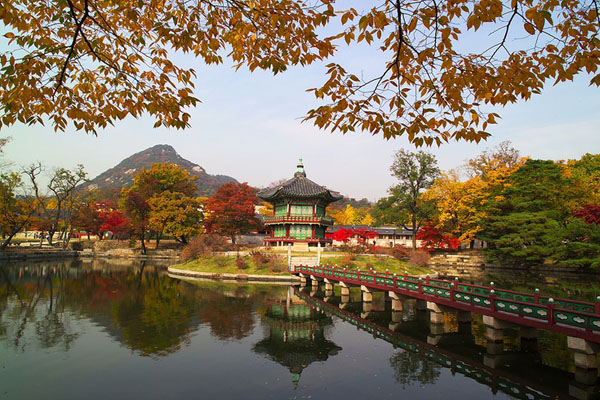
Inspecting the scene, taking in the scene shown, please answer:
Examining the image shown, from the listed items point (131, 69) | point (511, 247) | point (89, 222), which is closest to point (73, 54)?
point (131, 69)

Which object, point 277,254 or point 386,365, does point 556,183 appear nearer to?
point 277,254

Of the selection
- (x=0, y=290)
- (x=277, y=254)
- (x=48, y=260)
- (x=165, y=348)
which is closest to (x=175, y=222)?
(x=48, y=260)

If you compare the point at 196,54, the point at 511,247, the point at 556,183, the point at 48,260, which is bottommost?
the point at 48,260

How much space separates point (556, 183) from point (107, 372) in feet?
147

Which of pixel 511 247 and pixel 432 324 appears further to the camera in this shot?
pixel 511 247

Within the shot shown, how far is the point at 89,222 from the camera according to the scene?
64062 mm

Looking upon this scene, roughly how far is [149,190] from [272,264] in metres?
32.1

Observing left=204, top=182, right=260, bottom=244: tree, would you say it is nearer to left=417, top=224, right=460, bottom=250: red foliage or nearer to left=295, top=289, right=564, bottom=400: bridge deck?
left=417, top=224, right=460, bottom=250: red foliage

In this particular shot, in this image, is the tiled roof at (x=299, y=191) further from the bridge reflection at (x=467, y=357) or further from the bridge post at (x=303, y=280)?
the bridge reflection at (x=467, y=357)

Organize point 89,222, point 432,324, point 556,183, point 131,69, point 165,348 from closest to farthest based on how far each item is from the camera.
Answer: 1. point 131,69
2. point 165,348
3. point 432,324
4. point 556,183
5. point 89,222

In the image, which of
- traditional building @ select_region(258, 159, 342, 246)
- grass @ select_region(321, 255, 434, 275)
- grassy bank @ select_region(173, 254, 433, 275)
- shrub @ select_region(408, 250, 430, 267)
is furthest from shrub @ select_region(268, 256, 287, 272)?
shrub @ select_region(408, 250, 430, 267)

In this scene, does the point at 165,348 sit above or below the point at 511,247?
below

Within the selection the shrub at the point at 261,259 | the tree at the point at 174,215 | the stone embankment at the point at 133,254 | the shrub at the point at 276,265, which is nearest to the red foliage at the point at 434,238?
the shrub at the point at 276,265

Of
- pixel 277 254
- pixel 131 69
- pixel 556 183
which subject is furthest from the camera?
pixel 556 183
